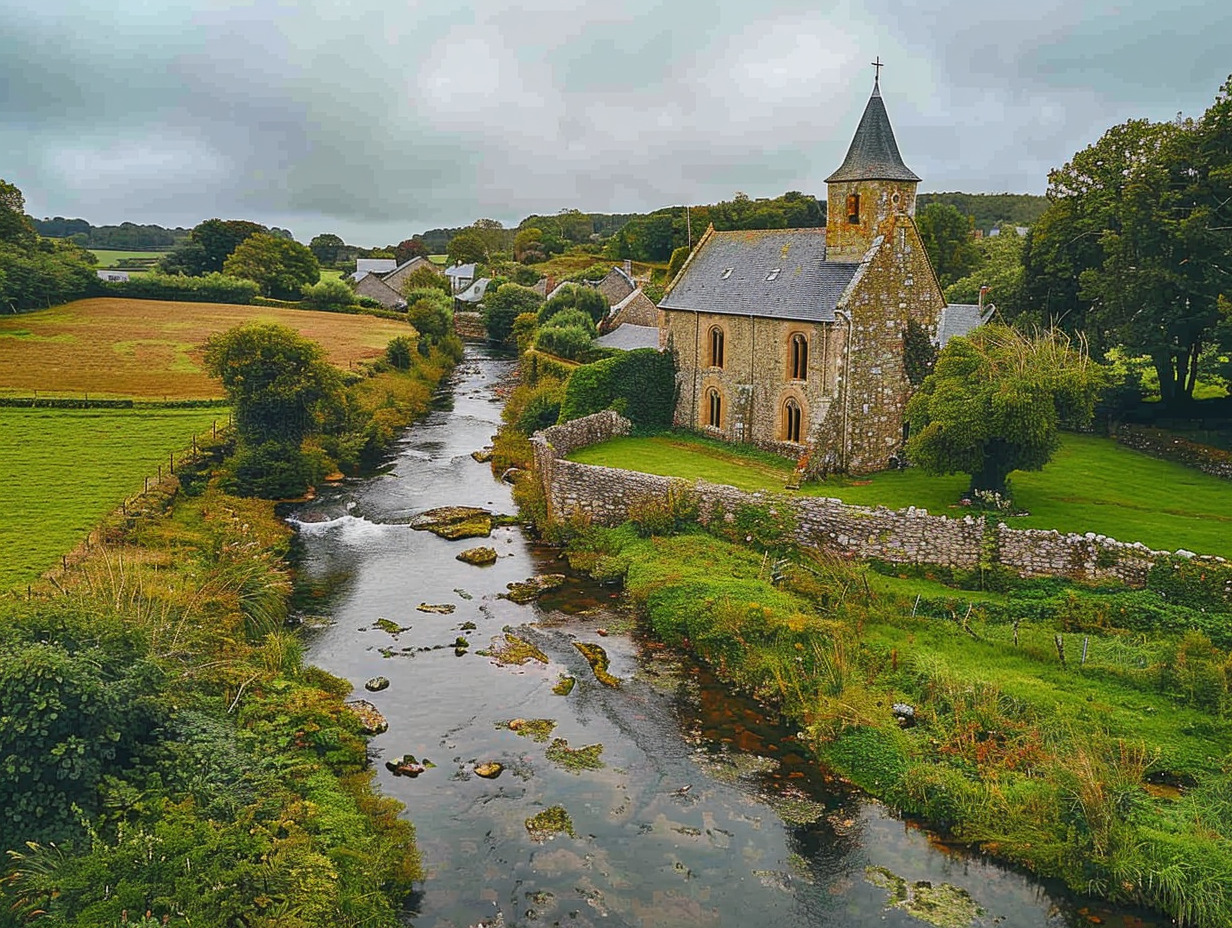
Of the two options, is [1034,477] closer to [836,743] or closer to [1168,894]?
[836,743]

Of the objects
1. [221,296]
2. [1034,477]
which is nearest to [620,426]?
[1034,477]

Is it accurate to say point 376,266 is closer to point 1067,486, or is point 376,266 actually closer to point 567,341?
point 567,341

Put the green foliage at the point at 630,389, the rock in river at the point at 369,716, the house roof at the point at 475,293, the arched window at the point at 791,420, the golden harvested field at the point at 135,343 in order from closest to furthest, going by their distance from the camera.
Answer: the rock in river at the point at 369,716, the arched window at the point at 791,420, the green foliage at the point at 630,389, the golden harvested field at the point at 135,343, the house roof at the point at 475,293

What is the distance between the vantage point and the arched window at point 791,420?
3403cm

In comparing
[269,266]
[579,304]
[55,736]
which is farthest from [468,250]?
[55,736]

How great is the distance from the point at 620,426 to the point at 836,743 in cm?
2161

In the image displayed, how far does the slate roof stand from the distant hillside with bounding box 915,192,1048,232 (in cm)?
12895

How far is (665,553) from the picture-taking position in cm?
2709

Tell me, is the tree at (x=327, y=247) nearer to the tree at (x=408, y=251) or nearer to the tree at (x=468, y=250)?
the tree at (x=408, y=251)

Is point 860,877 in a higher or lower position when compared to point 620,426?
lower

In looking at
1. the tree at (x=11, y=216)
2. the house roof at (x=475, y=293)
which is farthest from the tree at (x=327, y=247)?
the tree at (x=11, y=216)

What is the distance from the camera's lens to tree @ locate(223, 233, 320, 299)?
94312 mm

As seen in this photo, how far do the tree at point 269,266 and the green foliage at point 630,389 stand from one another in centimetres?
6558

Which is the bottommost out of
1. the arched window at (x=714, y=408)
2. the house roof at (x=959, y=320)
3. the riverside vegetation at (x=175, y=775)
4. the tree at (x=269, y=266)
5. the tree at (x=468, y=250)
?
the riverside vegetation at (x=175, y=775)
